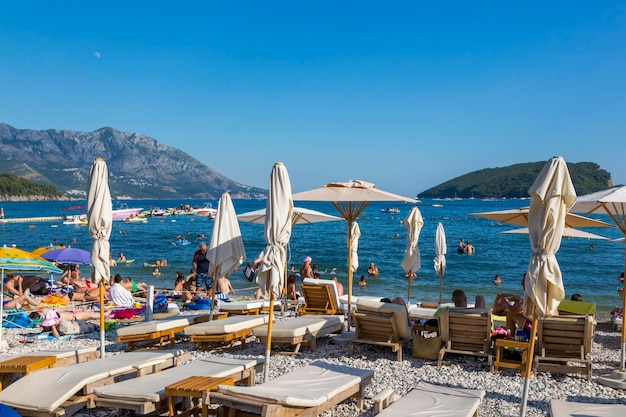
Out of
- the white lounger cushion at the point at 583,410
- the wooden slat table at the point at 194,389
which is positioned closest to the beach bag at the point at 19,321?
the wooden slat table at the point at 194,389

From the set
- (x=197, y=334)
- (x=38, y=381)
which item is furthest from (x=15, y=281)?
(x=38, y=381)

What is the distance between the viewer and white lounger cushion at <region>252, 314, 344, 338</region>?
8383 millimetres

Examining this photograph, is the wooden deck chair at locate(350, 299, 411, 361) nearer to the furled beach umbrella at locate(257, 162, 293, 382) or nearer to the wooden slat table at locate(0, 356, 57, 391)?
the furled beach umbrella at locate(257, 162, 293, 382)

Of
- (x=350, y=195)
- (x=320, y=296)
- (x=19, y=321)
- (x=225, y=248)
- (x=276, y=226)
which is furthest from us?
(x=19, y=321)

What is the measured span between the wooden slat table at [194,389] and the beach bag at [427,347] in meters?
3.60

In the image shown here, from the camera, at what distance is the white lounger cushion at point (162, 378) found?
17.5 feet

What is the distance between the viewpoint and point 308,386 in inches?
215

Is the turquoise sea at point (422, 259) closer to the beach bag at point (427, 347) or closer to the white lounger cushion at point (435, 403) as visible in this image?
the beach bag at point (427, 347)

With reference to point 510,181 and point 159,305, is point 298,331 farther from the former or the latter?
point 510,181

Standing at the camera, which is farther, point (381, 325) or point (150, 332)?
point (150, 332)

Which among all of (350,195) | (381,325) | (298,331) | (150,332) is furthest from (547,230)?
(150,332)

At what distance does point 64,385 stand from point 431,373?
4.64 meters

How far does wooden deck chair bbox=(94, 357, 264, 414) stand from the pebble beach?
1.97 ft

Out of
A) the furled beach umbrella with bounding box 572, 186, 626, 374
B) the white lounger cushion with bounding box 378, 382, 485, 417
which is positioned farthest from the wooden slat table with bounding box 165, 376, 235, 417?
the furled beach umbrella with bounding box 572, 186, 626, 374
